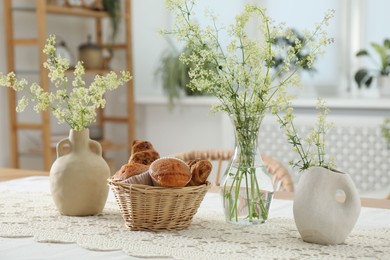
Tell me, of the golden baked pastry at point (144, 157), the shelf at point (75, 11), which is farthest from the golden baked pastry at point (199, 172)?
the shelf at point (75, 11)

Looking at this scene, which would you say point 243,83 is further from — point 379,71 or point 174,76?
point 174,76

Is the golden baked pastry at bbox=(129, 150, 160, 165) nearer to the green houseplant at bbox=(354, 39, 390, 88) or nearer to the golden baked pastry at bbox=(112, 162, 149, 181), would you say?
the golden baked pastry at bbox=(112, 162, 149, 181)

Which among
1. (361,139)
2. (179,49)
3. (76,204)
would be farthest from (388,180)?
(76,204)

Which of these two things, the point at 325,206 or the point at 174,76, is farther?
the point at 174,76

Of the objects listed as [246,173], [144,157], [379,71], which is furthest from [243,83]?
[379,71]

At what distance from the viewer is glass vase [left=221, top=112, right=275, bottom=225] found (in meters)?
1.48

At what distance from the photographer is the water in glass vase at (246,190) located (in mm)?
1489

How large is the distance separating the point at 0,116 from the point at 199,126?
122 centimetres

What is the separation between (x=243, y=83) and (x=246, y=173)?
0.60ft

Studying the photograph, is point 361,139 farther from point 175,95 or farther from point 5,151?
point 5,151

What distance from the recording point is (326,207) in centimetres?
136

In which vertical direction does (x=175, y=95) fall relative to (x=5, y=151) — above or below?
above

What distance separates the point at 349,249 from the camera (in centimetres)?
134

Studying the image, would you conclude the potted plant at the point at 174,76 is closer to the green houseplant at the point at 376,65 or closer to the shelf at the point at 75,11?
the shelf at the point at 75,11
